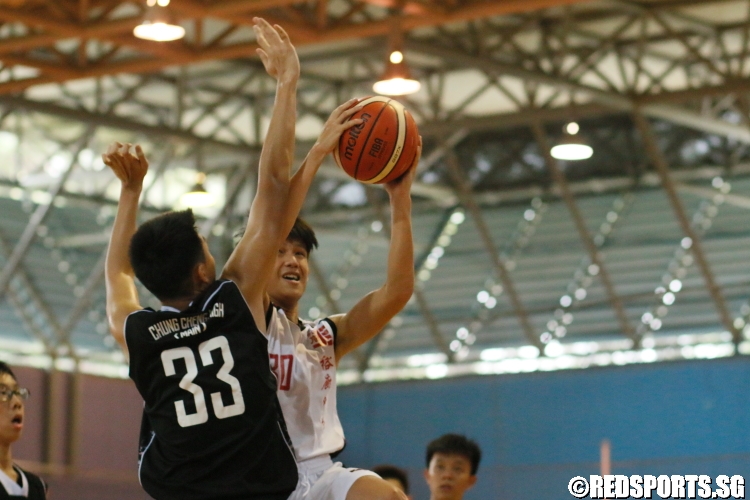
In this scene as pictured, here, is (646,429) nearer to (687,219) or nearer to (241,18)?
(687,219)

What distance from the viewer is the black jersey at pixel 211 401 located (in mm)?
4012

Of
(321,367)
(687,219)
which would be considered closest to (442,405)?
(687,219)

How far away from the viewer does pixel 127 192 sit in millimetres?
4777

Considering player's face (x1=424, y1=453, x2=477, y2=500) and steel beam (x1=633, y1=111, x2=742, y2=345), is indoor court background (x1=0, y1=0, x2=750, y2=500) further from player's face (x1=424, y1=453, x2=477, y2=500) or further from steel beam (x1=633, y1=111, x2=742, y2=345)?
player's face (x1=424, y1=453, x2=477, y2=500)

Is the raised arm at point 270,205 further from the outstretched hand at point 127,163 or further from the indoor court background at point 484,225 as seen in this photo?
the indoor court background at point 484,225

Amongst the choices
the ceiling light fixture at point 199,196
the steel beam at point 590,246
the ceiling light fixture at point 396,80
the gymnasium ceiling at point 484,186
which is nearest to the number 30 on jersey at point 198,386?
the ceiling light fixture at point 396,80

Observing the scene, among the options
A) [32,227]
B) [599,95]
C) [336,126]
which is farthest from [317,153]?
[32,227]

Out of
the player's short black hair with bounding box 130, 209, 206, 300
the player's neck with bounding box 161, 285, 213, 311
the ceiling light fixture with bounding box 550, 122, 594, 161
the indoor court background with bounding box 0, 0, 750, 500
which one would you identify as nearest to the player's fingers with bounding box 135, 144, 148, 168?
the player's short black hair with bounding box 130, 209, 206, 300

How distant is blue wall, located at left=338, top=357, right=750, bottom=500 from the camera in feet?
54.9

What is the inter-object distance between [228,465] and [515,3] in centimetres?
938

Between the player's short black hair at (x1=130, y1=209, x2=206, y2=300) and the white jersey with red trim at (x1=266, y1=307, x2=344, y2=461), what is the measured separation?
→ 25.9 inches

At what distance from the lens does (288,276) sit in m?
5.05
